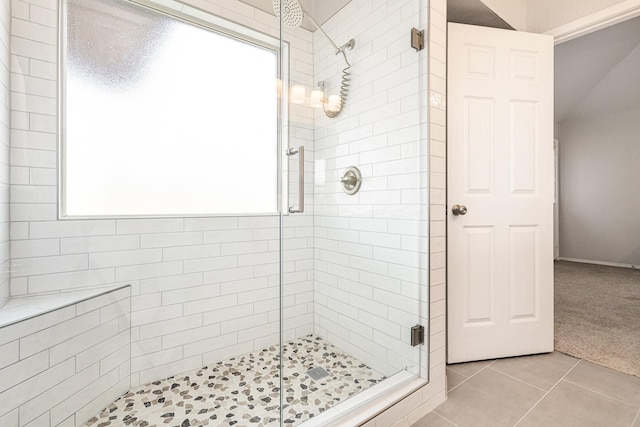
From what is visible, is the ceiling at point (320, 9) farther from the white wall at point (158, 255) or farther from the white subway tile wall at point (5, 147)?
the white subway tile wall at point (5, 147)

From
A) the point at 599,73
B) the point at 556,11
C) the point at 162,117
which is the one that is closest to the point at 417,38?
the point at 556,11

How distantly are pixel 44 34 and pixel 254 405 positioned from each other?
Result: 6.48 feet

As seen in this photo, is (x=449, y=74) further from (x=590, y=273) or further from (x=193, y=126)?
(x=590, y=273)

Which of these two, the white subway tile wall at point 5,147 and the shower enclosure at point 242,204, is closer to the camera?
the white subway tile wall at point 5,147

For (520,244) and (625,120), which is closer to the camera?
(520,244)

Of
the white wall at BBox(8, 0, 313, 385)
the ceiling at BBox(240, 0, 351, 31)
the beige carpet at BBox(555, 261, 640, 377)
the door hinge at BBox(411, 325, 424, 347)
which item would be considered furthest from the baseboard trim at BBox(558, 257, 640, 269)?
the ceiling at BBox(240, 0, 351, 31)

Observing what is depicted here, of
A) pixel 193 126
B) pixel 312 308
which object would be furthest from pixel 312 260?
pixel 193 126

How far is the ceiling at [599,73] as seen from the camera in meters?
3.24

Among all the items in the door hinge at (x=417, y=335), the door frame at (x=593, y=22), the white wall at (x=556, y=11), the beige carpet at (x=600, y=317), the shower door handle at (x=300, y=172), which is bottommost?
the beige carpet at (x=600, y=317)

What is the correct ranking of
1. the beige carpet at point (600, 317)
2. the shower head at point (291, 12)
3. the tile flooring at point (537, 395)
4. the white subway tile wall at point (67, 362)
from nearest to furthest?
1. the white subway tile wall at point (67, 362)
2. the tile flooring at point (537, 395)
3. the shower head at point (291, 12)
4. the beige carpet at point (600, 317)

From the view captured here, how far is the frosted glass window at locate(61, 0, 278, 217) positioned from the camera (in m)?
1.52

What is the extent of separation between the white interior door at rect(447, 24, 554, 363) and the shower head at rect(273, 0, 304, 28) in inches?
35.9

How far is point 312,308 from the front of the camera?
80.0 inches

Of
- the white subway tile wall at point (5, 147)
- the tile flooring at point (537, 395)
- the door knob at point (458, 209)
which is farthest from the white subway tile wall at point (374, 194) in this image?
the white subway tile wall at point (5, 147)
